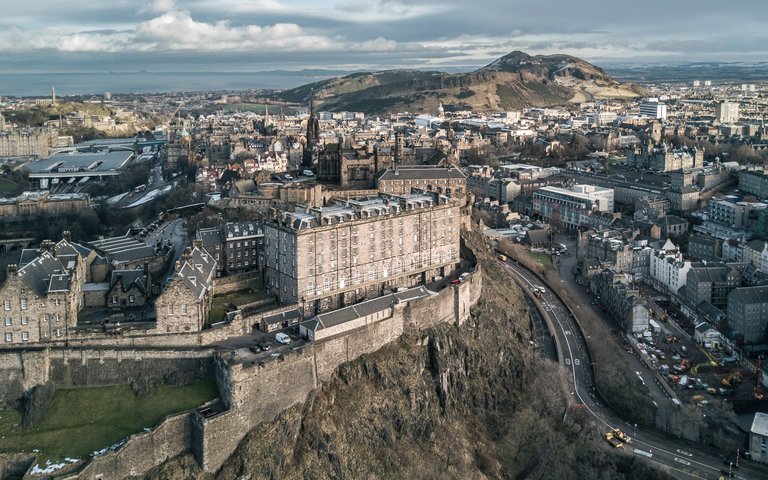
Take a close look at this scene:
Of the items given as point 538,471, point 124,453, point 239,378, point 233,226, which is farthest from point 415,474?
point 233,226

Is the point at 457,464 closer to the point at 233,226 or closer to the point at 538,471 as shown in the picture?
the point at 538,471

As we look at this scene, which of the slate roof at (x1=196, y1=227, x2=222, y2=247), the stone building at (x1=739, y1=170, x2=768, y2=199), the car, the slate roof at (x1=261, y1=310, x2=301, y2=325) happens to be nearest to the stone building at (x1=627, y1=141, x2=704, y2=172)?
the stone building at (x1=739, y1=170, x2=768, y2=199)

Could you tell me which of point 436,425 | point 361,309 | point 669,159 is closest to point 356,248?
point 361,309

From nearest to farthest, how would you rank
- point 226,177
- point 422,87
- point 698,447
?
1. point 698,447
2. point 226,177
3. point 422,87

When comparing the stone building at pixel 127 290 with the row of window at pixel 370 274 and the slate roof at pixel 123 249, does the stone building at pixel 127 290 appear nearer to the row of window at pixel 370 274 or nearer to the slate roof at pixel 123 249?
the slate roof at pixel 123 249

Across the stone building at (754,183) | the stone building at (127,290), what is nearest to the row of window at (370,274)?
the stone building at (127,290)

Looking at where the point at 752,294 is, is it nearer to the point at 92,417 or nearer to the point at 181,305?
the point at 181,305
